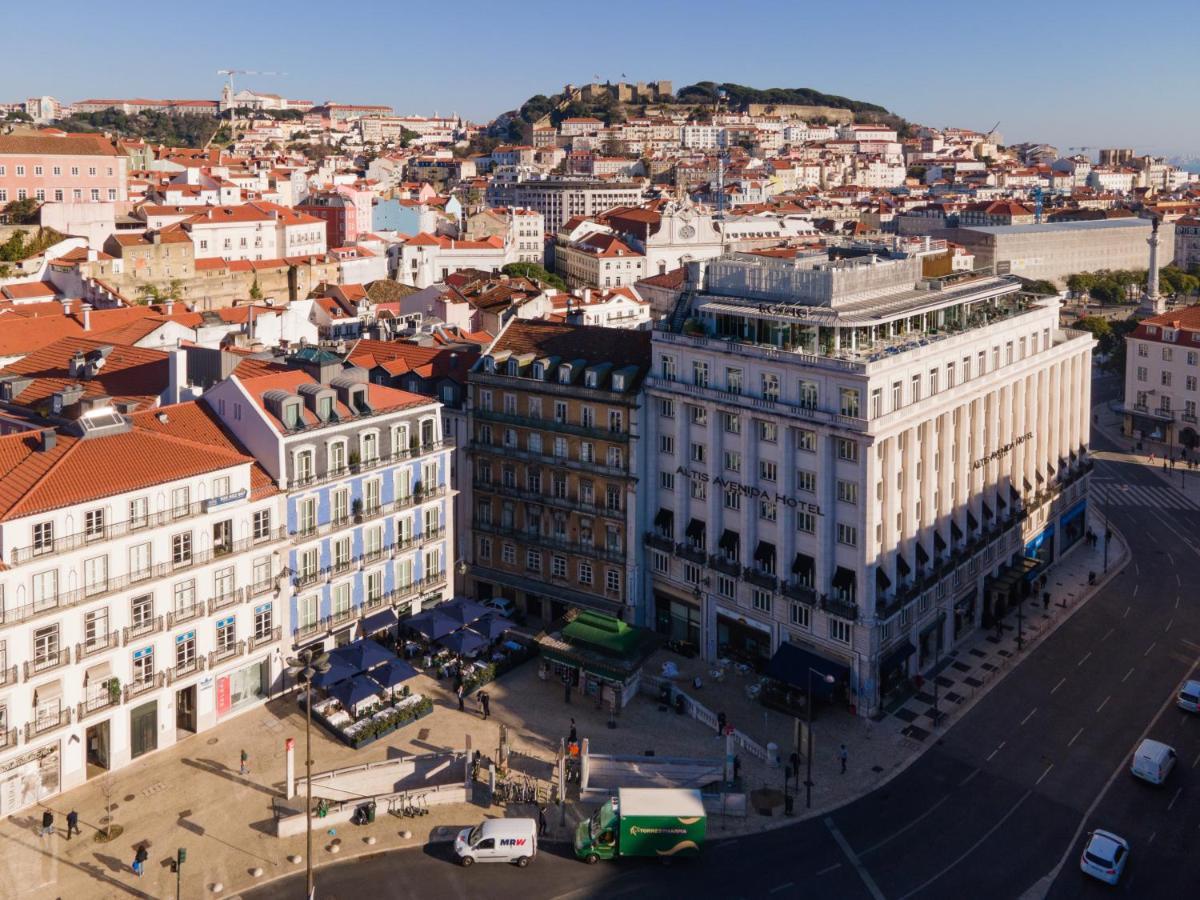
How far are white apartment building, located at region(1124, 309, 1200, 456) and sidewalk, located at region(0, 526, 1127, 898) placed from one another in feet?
167

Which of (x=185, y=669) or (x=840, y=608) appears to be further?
(x=840, y=608)

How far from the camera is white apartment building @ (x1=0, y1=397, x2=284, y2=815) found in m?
43.1

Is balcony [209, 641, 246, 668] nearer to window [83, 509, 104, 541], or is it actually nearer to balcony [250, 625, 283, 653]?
balcony [250, 625, 283, 653]

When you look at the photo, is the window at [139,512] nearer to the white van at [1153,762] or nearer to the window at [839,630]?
the window at [839,630]

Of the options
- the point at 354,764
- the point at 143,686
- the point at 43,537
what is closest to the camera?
the point at 43,537

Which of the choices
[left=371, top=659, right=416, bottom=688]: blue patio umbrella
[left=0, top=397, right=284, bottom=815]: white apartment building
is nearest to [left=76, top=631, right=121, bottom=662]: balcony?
[left=0, top=397, right=284, bottom=815]: white apartment building

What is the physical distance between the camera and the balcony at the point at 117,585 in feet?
140

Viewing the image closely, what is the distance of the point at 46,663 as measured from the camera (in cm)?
4356

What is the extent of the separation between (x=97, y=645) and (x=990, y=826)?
3596cm

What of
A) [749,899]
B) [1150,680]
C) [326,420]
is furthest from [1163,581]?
[326,420]

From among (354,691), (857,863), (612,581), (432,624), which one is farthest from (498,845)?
(612,581)

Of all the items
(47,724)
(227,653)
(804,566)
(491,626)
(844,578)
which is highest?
(804,566)

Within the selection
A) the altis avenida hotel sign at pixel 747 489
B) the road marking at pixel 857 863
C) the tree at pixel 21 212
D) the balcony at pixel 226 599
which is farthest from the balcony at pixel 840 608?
the tree at pixel 21 212

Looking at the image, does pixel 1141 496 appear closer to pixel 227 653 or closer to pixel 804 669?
pixel 804 669
